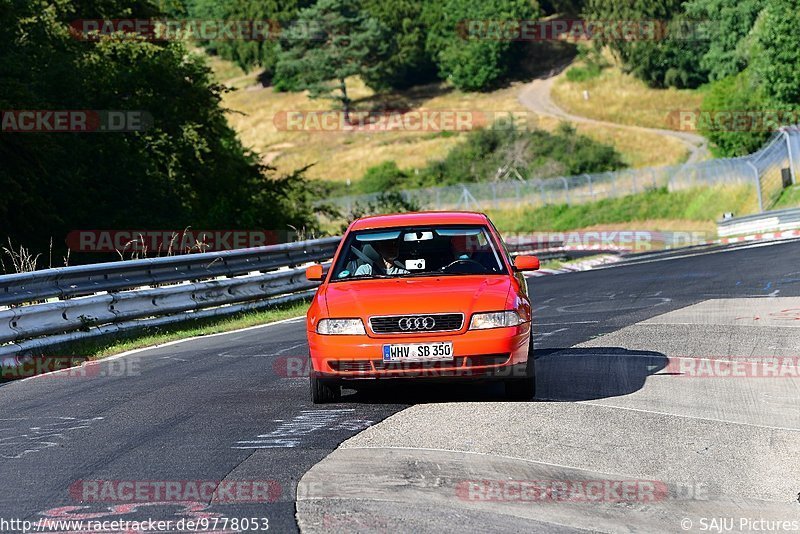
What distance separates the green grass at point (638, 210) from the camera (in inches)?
2128

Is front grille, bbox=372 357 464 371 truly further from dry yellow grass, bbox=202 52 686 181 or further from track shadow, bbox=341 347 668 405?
dry yellow grass, bbox=202 52 686 181

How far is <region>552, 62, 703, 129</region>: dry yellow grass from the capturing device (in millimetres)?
100062

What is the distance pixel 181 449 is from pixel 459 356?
7.43 feet

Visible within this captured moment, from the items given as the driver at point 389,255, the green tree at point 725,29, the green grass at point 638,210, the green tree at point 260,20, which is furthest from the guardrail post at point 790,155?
the green tree at point 260,20

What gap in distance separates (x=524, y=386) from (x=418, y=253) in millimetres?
1755

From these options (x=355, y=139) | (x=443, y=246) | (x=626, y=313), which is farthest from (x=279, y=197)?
(x=355, y=139)

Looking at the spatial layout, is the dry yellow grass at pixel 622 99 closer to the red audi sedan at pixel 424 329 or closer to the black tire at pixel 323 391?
the red audi sedan at pixel 424 329

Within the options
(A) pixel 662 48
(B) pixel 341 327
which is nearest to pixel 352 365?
(B) pixel 341 327

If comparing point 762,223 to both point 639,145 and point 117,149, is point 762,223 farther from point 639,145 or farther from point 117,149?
point 639,145

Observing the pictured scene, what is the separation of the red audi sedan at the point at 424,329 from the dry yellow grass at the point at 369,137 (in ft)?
249

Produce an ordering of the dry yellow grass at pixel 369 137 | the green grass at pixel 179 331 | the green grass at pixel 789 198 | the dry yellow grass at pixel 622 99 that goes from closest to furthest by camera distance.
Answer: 1. the green grass at pixel 179 331
2. the green grass at pixel 789 198
3. the dry yellow grass at pixel 369 137
4. the dry yellow grass at pixel 622 99

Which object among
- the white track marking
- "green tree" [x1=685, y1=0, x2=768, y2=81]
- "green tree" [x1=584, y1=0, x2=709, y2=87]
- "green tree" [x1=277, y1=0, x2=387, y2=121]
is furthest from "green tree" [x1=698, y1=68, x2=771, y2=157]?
the white track marking

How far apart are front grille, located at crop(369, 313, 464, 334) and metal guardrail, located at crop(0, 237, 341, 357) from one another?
614 cm

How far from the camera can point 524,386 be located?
9.79m
